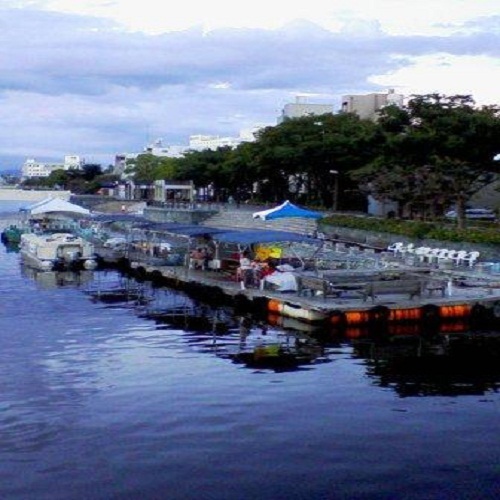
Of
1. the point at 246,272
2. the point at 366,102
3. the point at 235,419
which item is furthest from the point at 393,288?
the point at 366,102

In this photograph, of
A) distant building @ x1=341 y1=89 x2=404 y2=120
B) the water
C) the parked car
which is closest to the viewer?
the water

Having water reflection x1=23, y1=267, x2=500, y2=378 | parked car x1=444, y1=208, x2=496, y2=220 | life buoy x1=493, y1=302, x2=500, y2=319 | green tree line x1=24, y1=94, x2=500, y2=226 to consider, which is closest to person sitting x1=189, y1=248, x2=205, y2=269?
water reflection x1=23, y1=267, x2=500, y2=378

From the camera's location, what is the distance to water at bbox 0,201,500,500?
15.7 m

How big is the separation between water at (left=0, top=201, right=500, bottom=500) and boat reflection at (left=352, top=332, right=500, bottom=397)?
85 mm

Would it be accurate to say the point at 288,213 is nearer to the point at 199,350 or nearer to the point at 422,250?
the point at 422,250

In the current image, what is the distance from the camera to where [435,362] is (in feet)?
84.7

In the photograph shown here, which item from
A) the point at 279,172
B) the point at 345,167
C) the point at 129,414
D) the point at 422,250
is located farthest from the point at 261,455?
the point at 279,172

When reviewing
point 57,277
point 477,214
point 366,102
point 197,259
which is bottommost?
point 57,277

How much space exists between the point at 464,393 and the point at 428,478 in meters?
6.56

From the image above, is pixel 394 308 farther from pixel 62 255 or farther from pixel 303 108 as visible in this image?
pixel 303 108

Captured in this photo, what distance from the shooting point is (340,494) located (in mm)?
15031

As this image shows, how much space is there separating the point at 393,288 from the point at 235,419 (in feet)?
46.6

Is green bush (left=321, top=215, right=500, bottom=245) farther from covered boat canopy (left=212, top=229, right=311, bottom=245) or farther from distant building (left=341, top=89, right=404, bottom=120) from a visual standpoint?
distant building (left=341, top=89, right=404, bottom=120)

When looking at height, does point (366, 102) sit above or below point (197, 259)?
above
